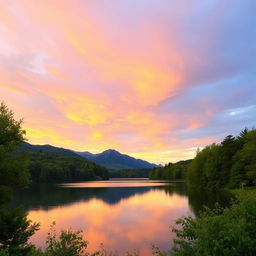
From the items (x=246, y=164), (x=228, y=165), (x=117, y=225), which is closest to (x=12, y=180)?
(x=117, y=225)

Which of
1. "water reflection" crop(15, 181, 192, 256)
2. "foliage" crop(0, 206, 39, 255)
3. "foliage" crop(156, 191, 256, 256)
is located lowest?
"water reflection" crop(15, 181, 192, 256)

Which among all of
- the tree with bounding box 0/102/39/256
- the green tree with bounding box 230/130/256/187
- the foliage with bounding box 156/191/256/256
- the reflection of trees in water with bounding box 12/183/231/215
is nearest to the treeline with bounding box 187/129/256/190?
the green tree with bounding box 230/130/256/187

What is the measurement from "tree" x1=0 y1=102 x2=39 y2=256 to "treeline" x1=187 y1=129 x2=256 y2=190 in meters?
55.2

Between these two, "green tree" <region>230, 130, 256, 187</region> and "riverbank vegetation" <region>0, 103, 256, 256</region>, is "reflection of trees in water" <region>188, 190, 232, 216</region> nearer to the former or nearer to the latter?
"green tree" <region>230, 130, 256, 187</region>

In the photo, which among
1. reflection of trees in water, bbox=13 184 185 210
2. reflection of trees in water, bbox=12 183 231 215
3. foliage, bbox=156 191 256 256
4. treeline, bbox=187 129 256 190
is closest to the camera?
foliage, bbox=156 191 256 256

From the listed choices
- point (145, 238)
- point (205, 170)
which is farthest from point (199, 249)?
point (205, 170)

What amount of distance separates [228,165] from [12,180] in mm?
76700

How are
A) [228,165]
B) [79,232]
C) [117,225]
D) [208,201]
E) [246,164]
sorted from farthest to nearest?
1. [228,165]
2. [246,164]
3. [208,201]
4. [117,225]
5. [79,232]

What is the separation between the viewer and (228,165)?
280 feet

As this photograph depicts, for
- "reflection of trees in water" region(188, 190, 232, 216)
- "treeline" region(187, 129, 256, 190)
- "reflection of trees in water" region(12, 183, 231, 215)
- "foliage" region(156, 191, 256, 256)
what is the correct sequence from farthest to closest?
"treeline" region(187, 129, 256, 190) → "reflection of trees in water" region(12, 183, 231, 215) → "reflection of trees in water" region(188, 190, 232, 216) → "foliage" region(156, 191, 256, 256)

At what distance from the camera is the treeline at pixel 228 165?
69750 mm

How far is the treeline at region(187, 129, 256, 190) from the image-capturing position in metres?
69.8

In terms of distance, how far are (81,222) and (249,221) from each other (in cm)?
3518

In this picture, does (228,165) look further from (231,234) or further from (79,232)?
(231,234)
